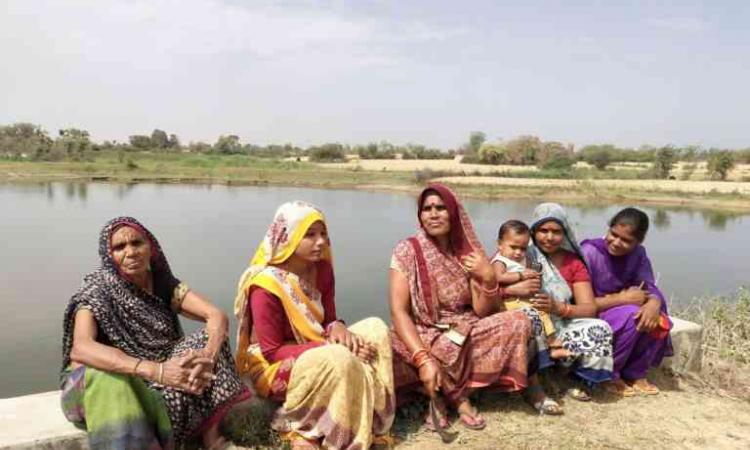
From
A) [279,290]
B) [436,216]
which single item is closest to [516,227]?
[436,216]

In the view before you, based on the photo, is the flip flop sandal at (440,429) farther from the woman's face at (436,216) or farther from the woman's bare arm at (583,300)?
the woman's bare arm at (583,300)

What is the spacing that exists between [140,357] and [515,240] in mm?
1992

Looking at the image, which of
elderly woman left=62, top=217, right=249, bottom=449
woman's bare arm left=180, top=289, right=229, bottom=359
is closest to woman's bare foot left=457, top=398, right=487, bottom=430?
elderly woman left=62, top=217, right=249, bottom=449

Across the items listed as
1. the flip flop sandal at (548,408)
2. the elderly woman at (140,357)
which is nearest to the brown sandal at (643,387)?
the flip flop sandal at (548,408)

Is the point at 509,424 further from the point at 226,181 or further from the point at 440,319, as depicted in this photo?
the point at 226,181

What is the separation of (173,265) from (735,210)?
22.5 m

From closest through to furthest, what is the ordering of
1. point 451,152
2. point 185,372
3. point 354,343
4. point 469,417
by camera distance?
1. point 185,372
2. point 354,343
3. point 469,417
4. point 451,152

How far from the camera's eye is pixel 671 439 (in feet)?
9.32

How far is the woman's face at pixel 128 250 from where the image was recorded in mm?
2305

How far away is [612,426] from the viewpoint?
9.61 ft

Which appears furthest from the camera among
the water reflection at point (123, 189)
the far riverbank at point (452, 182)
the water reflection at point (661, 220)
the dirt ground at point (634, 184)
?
the dirt ground at point (634, 184)

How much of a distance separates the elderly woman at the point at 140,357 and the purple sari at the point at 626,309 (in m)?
2.17

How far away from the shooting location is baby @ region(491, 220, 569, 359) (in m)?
3.03

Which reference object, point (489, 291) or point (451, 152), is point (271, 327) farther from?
point (451, 152)
